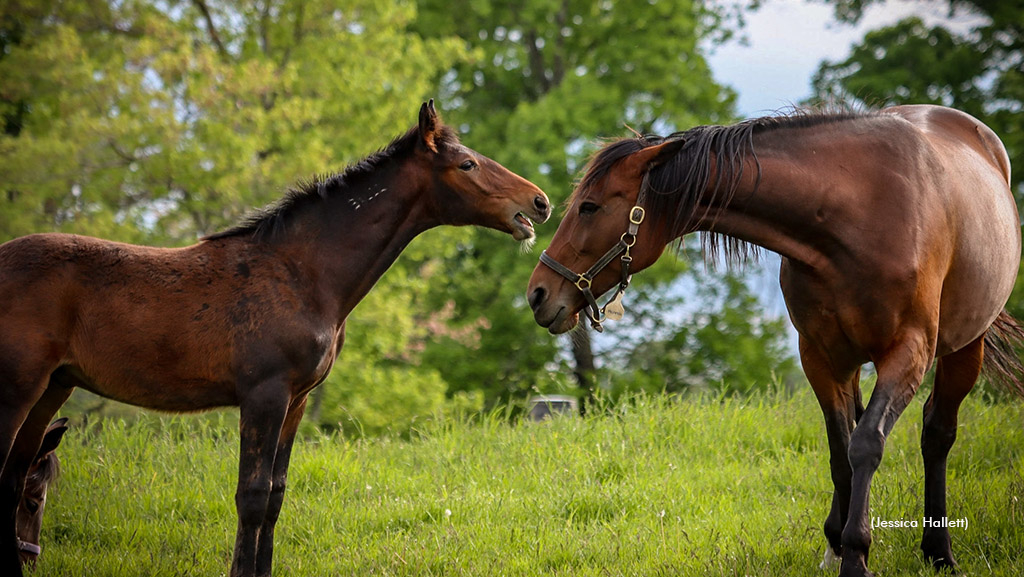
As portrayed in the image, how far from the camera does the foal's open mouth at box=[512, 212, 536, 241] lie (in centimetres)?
466

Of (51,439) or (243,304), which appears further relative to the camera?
(51,439)

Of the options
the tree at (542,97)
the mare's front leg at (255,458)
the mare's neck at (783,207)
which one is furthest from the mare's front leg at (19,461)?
the tree at (542,97)

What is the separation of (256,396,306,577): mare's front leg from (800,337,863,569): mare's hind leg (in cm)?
274

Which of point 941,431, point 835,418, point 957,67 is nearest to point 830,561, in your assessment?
point 835,418

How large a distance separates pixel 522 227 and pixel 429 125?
2.50 ft

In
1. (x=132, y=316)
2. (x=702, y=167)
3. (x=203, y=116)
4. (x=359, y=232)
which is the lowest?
(x=132, y=316)

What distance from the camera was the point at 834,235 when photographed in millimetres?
3943

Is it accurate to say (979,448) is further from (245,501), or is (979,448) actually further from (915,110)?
(245,501)

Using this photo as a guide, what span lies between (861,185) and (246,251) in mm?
3154

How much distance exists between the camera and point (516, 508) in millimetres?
5684

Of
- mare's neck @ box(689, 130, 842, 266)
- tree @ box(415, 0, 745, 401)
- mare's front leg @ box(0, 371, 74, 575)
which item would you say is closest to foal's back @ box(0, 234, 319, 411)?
mare's front leg @ box(0, 371, 74, 575)

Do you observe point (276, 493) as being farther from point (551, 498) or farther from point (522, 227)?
point (551, 498)

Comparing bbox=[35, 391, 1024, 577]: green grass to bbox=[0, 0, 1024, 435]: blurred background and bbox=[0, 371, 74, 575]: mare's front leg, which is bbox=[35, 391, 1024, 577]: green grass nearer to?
bbox=[0, 371, 74, 575]: mare's front leg

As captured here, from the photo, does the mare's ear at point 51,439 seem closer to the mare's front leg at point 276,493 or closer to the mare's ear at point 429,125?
the mare's front leg at point 276,493
